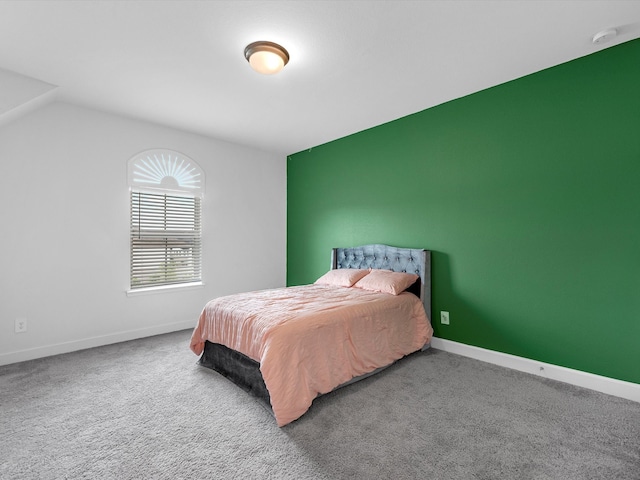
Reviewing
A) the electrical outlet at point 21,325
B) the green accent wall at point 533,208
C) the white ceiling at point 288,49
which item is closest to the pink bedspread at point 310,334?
the green accent wall at point 533,208

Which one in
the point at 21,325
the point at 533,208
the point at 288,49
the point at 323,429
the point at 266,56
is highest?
the point at 288,49

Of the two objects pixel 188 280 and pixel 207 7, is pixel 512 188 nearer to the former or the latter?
pixel 207 7

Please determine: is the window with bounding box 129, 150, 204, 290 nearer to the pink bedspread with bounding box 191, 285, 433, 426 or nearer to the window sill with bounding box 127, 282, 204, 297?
the window sill with bounding box 127, 282, 204, 297

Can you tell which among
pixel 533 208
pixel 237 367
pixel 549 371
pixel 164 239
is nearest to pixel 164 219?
pixel 164 239

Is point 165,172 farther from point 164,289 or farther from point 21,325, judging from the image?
point 21,325

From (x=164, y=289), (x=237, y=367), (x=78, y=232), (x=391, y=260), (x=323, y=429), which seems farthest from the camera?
(x=164, y=289)

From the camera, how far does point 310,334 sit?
2.17 m

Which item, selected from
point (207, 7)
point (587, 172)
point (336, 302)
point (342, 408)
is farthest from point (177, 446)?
point (587, 172)

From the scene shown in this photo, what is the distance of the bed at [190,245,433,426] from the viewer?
6.63ft

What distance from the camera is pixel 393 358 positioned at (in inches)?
109

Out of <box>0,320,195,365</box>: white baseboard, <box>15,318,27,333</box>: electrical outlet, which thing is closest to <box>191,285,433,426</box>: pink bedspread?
<box>0,320,195,365</box>: white baseboard

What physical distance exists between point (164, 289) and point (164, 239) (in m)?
0.64

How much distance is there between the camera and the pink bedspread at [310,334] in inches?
78.5

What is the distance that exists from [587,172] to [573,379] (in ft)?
5.51
